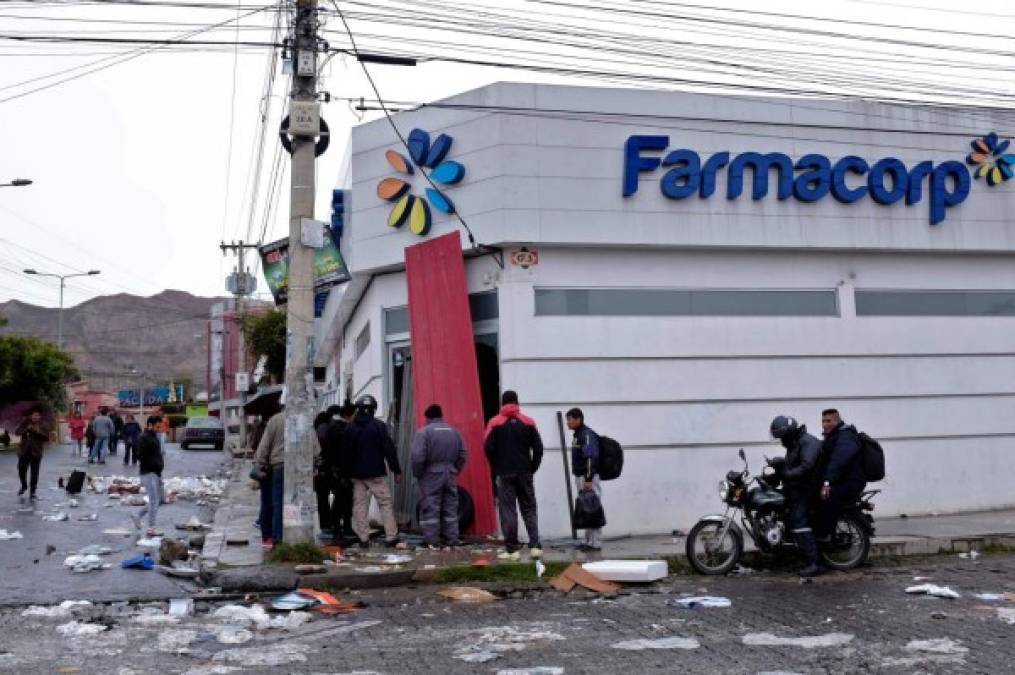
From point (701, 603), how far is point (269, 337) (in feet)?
116

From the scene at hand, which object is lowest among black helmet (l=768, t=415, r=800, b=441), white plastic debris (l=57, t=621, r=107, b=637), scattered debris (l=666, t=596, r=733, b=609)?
scattered debris (l=666, t=596, r=733, b=609)

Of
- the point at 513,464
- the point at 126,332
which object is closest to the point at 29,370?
the point at 513,464

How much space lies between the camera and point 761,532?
34.9 feet

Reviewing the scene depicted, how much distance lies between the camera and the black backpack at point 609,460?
37.9 ft

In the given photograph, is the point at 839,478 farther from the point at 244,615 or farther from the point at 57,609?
the point at 57,609

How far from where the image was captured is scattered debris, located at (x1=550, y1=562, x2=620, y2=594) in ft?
32.0

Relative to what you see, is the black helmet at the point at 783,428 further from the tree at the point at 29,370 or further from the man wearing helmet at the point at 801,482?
the tree at the point at 29,370

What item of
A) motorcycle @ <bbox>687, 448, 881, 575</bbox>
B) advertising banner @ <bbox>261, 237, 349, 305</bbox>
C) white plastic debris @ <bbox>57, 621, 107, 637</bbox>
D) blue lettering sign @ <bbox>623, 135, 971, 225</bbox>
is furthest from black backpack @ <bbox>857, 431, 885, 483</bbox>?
white plastic debris @ <bbox>57, 621, 107, 637</bbox>

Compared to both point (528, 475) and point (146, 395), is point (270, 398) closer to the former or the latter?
point (528, 475)

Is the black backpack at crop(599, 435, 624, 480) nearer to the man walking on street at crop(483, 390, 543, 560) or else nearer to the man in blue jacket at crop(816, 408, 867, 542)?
the man walking on street at crop(483, 390, 543, 560)

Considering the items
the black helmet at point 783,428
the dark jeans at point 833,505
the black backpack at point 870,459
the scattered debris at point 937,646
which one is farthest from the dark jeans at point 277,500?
the scattered debris at point 937,646

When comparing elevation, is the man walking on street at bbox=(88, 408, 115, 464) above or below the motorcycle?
above

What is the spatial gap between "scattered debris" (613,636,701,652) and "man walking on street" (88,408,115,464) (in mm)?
27300

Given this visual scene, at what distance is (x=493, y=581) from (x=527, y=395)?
3244 mm
